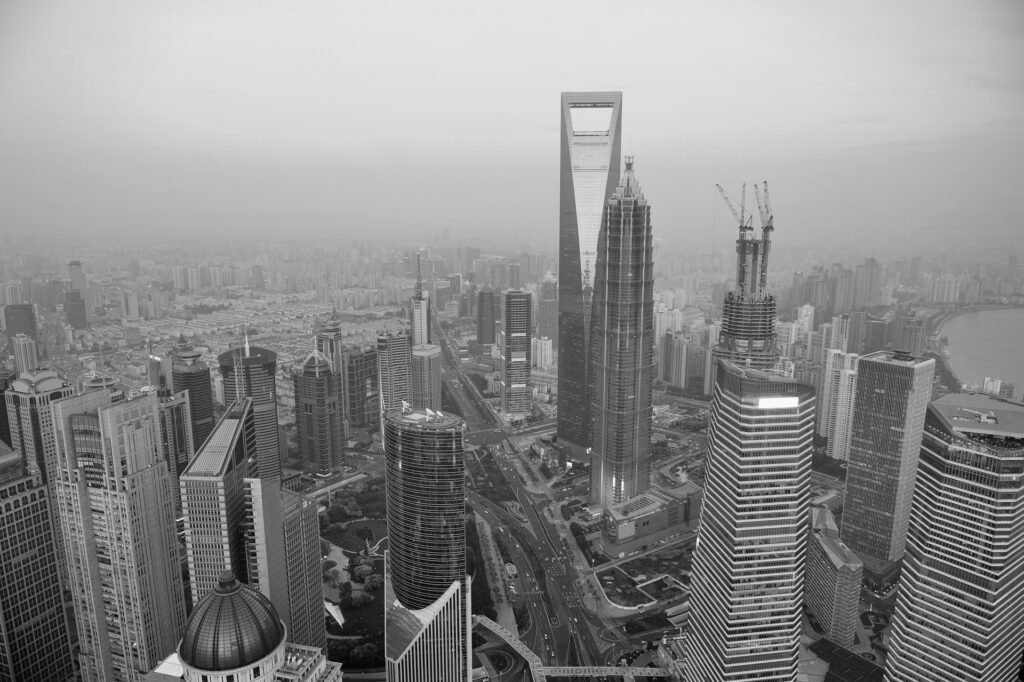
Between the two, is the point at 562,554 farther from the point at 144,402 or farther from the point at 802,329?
the point at 802,329

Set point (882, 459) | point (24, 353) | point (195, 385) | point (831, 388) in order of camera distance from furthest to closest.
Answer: point (831, 388)
point (195, 385)
point (882, 459)
point (24, 353)

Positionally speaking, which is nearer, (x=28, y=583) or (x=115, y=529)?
(x=115, y=529)

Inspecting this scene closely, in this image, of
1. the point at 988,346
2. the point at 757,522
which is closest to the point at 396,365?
the point at 757,522

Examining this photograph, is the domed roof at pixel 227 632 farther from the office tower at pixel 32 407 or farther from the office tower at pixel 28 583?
the office tower at pixel 32 407

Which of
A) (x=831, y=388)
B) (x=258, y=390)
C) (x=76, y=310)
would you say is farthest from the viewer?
(x=831, y=388)

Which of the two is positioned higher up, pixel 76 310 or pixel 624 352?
pixel 76 310

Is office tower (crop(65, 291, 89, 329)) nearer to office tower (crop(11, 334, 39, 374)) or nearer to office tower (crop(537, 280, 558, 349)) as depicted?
office tower (crop(11, 334, 39, 374))

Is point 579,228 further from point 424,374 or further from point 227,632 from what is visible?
point 227,632
